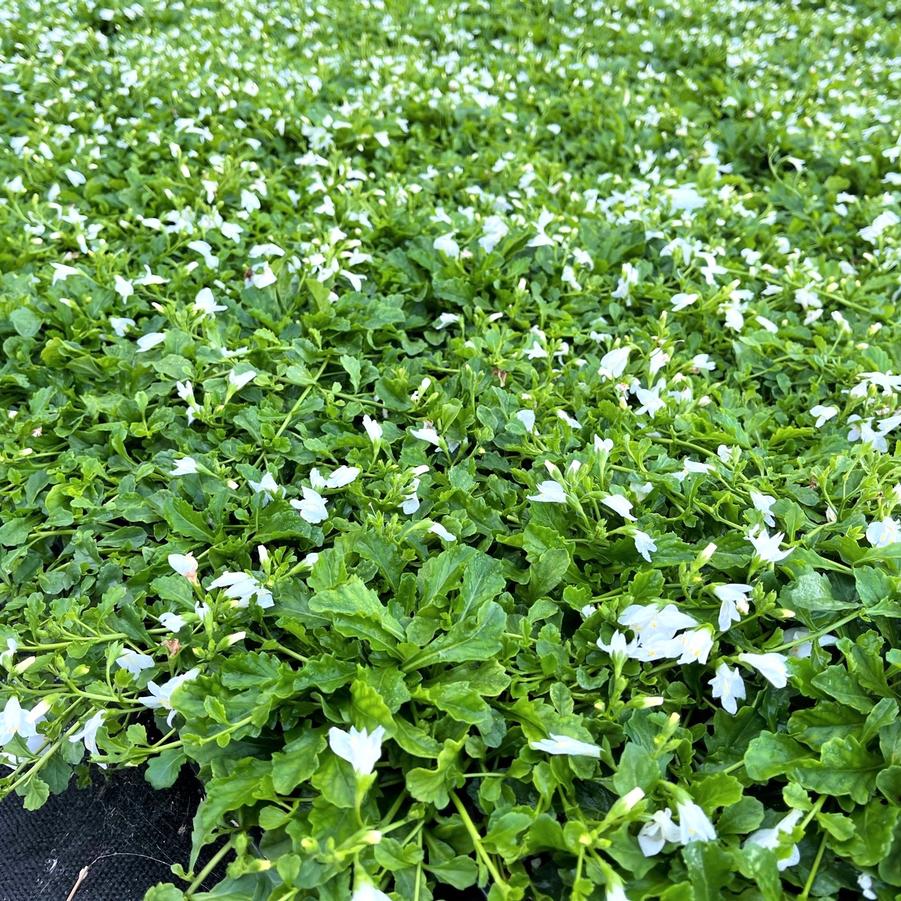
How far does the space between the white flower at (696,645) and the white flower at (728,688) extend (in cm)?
4

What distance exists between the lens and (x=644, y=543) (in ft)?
5.19

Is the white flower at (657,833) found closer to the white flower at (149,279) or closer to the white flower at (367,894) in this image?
the white flower at (367,894)

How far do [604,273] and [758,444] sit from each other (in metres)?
0.97

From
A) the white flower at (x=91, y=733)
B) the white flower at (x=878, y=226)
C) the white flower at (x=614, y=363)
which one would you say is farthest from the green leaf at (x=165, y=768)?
the white flower at (x=878, y=226)

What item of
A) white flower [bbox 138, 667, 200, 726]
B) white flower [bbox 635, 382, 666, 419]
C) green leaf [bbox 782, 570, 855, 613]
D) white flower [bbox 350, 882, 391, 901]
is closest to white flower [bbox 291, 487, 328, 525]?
white flower [bbox 138, 667, 200, 726]

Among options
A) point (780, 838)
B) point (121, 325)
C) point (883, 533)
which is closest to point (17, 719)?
point (121, 325)

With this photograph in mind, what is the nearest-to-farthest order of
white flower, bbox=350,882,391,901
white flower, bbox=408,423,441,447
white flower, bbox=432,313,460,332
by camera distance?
white flower, bbox=350,882,391,901, white flower, bbox=408,423,441,447, white flower, bbox=432,313,460,332

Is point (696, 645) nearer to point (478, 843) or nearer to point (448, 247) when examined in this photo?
point (478, 843)

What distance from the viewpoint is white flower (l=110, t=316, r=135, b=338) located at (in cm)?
229

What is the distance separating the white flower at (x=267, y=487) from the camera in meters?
1.77

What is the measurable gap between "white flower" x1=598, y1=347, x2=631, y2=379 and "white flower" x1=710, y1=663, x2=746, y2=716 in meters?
0.98

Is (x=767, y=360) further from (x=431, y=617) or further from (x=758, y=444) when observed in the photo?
(x=431, y=617)

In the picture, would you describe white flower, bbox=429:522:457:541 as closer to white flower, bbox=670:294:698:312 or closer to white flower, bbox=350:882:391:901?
white flower, bbox=350:882:391:901

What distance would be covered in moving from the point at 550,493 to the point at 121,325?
5.03 feet
